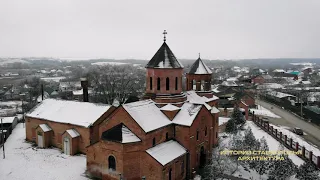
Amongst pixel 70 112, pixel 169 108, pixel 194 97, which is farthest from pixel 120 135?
pixel 70 112

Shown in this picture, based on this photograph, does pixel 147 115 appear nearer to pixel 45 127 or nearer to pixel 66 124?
pixel 66 124

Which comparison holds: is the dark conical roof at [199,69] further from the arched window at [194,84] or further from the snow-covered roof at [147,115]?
the snow-covered roof at [147,115]

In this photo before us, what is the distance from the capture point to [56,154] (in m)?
26.7

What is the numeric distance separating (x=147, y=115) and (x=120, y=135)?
9.42 feet

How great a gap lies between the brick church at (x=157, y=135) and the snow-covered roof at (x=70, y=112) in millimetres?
5357

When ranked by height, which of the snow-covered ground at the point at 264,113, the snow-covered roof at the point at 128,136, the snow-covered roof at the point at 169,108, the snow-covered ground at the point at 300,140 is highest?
the snow-covered roof at the point at 169,108

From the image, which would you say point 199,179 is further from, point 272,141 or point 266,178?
→ point 272,141

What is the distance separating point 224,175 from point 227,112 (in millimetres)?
25373

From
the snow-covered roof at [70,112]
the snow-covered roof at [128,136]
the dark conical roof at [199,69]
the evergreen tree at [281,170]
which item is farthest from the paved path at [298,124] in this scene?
the snow-covered roof at [70,112]

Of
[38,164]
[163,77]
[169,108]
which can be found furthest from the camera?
[38,164]

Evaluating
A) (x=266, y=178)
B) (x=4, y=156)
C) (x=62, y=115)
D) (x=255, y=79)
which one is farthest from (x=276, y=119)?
(x=255, y=79)

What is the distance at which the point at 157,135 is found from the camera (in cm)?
2109

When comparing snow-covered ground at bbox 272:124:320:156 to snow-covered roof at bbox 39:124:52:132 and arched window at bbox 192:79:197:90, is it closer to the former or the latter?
arched window at bbox 192:79:197:90

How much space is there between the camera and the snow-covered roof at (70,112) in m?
27.3
